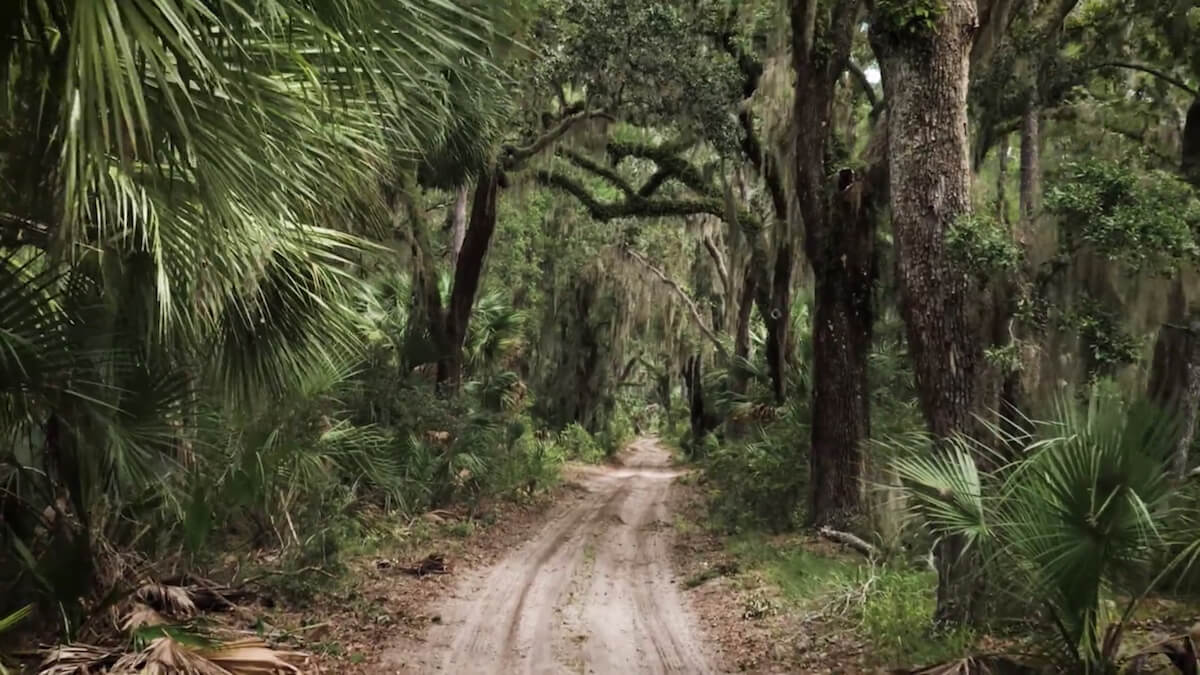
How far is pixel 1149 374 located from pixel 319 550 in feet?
29.0

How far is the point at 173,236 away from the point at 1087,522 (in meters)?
4.61

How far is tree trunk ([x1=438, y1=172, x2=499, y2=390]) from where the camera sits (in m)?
14.9

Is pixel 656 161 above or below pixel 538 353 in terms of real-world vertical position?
above

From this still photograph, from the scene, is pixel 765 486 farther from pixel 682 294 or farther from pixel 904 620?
pixel 682 294

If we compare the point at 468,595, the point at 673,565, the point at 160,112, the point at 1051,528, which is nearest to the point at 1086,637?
the point at 1051,528

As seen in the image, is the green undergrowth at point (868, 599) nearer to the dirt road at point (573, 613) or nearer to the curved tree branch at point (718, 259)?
the dirt road at point (573, 613)

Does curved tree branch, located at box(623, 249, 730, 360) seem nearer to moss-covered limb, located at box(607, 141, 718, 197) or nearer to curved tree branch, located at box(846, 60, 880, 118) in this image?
moss-covered limb, located at box(607, 141, 718, 197)

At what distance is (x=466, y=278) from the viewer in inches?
606

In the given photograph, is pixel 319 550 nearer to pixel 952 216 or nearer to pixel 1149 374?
pixel 952 216

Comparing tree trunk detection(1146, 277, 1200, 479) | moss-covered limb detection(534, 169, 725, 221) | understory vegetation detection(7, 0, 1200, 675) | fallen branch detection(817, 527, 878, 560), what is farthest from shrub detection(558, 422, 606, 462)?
tree trunk detection(1146, 277, 1200, 479)

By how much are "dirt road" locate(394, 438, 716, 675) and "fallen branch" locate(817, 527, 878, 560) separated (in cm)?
190

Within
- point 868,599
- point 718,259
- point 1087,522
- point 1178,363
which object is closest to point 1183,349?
point 1178,363

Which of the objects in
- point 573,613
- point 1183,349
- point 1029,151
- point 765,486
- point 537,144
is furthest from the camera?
point 537,144

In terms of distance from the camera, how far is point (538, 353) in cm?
2866
